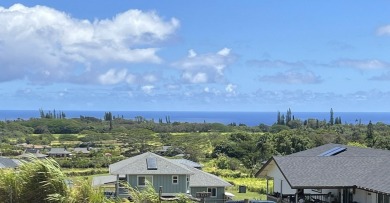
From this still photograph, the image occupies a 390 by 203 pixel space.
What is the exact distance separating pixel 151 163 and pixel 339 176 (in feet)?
57.3

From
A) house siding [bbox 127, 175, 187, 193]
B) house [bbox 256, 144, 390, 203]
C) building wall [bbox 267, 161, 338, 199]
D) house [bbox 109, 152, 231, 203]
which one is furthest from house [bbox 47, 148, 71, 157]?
house [bbox 256, 144, 390, 203]

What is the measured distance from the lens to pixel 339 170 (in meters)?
26.9

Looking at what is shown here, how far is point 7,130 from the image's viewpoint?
149500 mm

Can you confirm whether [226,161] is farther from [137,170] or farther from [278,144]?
[137,170]

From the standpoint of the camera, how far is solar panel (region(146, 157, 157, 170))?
133ft

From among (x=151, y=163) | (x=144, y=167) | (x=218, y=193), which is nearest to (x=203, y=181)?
(x=218, y=193)

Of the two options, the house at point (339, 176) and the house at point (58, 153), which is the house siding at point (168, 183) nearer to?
the house at point (339, 176)

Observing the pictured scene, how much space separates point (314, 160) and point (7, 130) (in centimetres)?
13171

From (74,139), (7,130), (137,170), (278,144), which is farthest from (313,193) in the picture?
(7,130)

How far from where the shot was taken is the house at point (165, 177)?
39.9m

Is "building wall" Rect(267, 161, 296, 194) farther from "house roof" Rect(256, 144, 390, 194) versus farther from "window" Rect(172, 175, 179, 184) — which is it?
"window" Rect(172, 175, 179, 184)

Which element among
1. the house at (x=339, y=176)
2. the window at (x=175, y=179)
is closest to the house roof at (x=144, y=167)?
the window at (x=175, y=179)

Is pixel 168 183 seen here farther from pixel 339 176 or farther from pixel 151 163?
pixel 339 176

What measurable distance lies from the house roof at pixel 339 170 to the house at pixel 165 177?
12.8 metres
